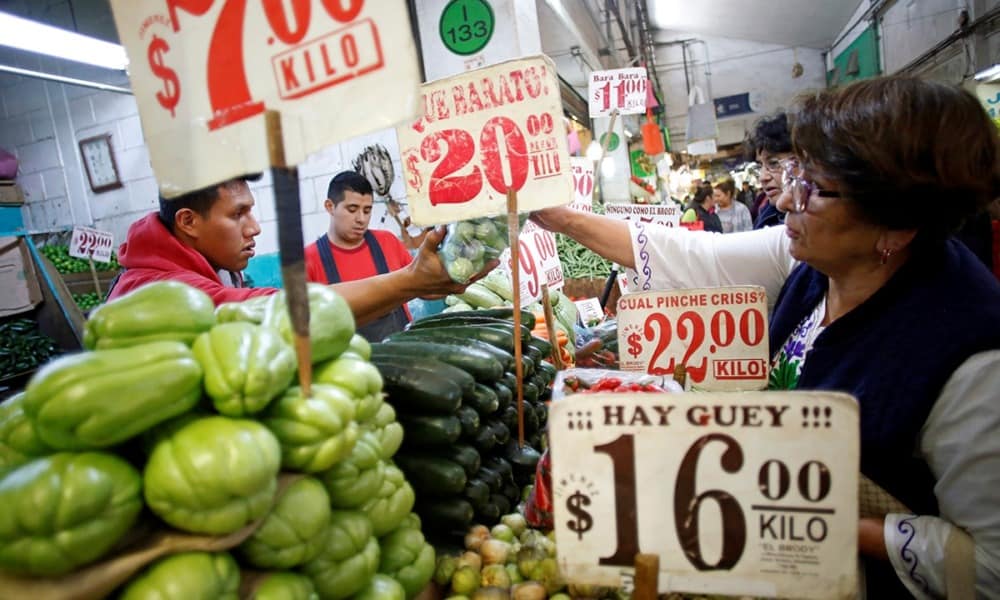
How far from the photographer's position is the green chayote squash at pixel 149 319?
976 millimetres

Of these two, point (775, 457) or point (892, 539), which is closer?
point (775, 457)

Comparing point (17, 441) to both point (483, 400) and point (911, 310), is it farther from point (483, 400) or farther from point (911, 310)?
point (911, 310)

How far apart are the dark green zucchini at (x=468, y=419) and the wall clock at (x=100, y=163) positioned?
841 centimetres

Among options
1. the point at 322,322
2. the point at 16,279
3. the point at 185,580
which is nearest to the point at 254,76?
the point at 322,322

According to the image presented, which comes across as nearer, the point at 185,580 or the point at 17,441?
the point at 185,580

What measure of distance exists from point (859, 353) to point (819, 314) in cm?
42

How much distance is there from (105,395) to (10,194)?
379 inches

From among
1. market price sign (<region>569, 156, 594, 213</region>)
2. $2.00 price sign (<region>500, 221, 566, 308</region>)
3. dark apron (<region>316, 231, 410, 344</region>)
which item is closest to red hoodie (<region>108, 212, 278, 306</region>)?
$2.00 price sign (<region>500, 221, 566, 308</region>)

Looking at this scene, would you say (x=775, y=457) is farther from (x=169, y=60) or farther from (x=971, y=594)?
(x=169, y=60)

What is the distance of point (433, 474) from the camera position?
5.11ft

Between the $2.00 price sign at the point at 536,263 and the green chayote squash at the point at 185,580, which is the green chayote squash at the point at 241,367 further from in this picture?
the $2.00 price sign at the point at 536,263

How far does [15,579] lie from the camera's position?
796mm

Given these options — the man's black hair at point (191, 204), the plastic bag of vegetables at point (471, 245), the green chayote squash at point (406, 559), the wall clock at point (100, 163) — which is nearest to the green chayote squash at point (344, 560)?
the green chayote squash at point (406, 559)

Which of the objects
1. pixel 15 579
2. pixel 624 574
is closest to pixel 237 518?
pixel 15 579
